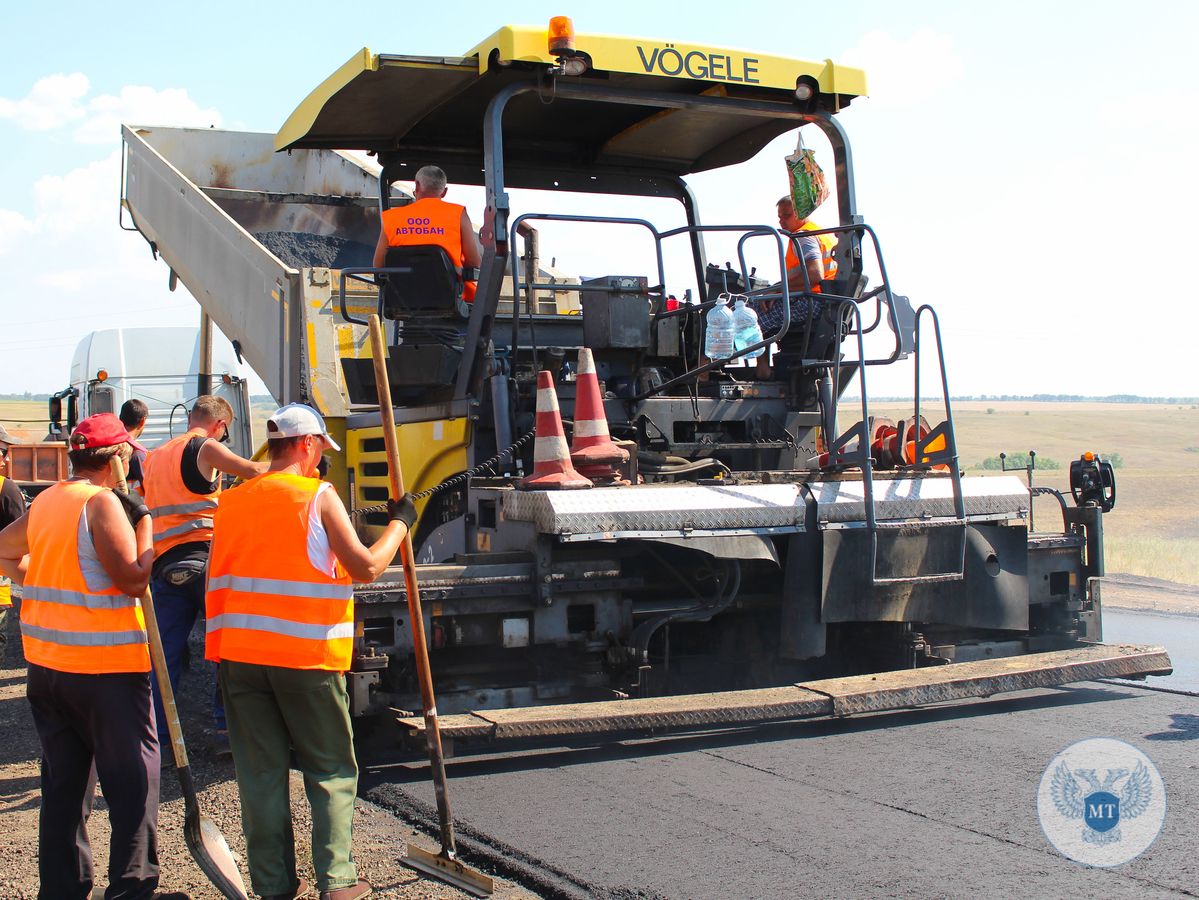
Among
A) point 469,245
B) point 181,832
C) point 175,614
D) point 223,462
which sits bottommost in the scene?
point 181,832

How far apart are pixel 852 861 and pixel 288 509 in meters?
2.01

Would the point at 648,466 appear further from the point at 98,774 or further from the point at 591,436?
the point at 98,774

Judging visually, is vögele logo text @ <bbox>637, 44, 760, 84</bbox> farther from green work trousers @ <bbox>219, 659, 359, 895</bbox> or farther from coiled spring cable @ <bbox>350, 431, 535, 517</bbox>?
green work trousers @ <bbox>219, 659, 359, 895</bbox>

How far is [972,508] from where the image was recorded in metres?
6.42

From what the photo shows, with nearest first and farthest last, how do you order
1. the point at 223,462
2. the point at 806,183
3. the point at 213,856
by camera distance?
1. the point at 213,856
2. the point at 223,462
3. the point at 806,183

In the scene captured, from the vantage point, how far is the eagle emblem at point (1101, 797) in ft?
14.3

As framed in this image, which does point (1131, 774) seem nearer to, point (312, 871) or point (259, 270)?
point (312, 871)

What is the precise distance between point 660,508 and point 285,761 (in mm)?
2232

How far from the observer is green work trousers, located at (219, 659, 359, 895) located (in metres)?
3.74

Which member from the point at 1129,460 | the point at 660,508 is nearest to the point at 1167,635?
the point at 660,508

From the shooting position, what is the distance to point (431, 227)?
6.43m

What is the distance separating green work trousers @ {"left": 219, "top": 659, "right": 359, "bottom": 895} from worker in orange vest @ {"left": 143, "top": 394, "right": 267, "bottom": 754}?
2137mm

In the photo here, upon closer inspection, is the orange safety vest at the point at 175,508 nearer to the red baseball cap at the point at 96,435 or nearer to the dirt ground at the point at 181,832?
the dirt ground at the point at 181,832

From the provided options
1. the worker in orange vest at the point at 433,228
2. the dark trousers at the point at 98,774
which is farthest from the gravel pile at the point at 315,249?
the dark trousers at the point at 98,774
